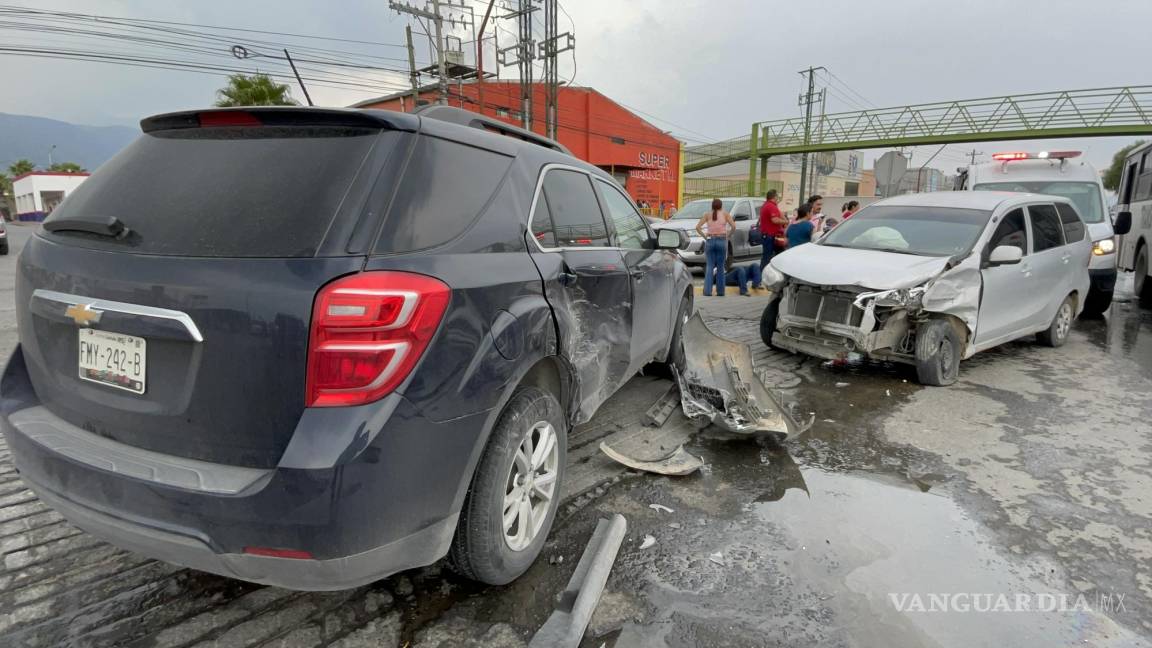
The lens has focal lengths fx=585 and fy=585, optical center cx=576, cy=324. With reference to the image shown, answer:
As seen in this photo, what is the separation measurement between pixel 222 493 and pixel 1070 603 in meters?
3.13

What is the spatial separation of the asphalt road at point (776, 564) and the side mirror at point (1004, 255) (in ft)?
5.21

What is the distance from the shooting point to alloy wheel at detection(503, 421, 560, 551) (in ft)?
7.52

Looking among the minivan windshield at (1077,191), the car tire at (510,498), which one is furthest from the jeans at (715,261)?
the car tire at (510,498)

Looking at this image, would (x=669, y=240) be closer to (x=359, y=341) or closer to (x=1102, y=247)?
(x=359, y=341)

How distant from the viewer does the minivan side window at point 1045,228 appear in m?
5.93

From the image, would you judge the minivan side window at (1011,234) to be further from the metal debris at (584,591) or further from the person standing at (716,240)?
the metal debris at (584,591)

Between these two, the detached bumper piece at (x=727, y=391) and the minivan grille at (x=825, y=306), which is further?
the minivan grille at (x=825, y=306)

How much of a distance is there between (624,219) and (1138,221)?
414 inches

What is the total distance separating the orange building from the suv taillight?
27878 millimetres

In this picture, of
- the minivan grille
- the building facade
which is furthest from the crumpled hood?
the building facade

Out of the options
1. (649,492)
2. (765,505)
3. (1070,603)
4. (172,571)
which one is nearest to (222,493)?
(172,571)

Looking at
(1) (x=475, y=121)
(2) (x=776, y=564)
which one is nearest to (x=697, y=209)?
(1) (x=475, y=121)

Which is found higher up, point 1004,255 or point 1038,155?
point 1038,155

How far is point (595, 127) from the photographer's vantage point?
31906 mm
